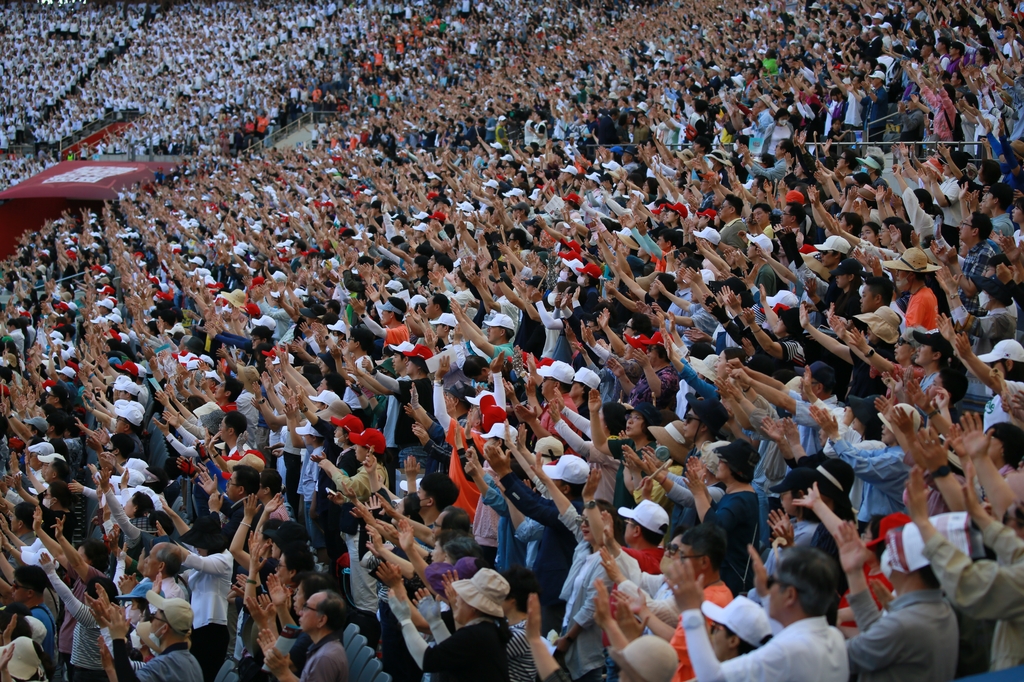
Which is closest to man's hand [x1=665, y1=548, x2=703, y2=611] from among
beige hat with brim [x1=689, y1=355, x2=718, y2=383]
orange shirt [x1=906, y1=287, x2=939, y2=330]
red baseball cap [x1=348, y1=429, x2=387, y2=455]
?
beige hat with brim [x1=689, y1=355, x2=718, y2=383]

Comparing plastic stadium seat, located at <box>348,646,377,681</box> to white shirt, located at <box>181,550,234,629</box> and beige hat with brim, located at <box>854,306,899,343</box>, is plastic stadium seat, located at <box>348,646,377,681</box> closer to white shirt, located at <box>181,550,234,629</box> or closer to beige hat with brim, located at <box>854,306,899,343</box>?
white shirt, located at <box>181,550,234,629</box>

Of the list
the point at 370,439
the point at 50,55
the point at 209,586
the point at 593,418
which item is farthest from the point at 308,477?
the point at 50,55

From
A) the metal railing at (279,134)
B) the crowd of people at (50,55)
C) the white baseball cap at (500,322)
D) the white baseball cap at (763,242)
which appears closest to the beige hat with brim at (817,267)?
the white baseball cap at (763,242)

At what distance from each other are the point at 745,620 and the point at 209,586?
332cm

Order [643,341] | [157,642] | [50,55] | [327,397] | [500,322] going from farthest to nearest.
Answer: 1. [50,55]
2. [500,322]
3. [327,397]
4. [643,341]
5. [157,642]

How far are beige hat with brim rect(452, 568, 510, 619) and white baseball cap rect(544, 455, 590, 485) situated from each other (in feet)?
3.04

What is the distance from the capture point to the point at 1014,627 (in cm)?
342

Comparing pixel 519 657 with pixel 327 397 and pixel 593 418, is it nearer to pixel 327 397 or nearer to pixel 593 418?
pixel 593 418

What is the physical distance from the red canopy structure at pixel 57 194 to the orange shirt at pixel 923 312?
86.7 feet

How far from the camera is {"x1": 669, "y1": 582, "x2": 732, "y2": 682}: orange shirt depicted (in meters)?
3.62

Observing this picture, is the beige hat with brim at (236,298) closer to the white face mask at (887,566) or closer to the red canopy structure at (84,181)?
the white face mask at (887,566)

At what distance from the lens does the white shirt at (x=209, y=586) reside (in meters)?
5.57

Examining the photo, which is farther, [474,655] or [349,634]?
[349,634]

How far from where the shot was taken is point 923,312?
6.53m
